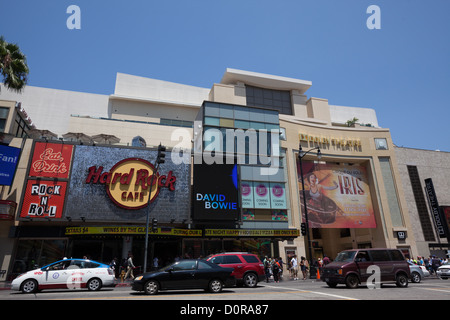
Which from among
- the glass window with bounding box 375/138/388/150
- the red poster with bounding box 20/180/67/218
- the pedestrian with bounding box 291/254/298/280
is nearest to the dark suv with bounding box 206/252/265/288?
the pedestrian with bounding box 291/254/298/280

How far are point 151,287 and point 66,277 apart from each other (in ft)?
17.6

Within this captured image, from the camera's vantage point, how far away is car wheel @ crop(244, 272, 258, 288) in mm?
15365

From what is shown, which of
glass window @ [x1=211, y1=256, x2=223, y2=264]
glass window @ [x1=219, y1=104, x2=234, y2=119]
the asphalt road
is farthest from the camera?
glass window @ [x1=219, y1=104, x2=234, y2=119]

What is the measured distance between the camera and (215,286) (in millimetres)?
12391

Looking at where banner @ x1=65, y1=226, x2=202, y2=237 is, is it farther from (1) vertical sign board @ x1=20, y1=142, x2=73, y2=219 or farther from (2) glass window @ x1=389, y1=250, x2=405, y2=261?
(2) glass window @ x1=389, y1=250, x2=405, y2=261

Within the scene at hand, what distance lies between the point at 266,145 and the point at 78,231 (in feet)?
68.0

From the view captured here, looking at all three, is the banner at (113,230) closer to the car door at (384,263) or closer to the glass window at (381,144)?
the car door at (384,263)

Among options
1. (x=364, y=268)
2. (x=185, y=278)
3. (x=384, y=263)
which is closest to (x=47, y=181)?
(x=185, y=278)

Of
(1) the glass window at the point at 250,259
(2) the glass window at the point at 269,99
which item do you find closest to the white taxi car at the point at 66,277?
(1) the glass window at the point at 250,259

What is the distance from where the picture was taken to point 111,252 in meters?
25.8

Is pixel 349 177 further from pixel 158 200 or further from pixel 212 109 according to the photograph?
pixel 158 200

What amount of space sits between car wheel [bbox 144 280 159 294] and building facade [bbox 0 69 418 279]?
1159cm

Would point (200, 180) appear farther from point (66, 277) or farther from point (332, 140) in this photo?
point (332, 140)
